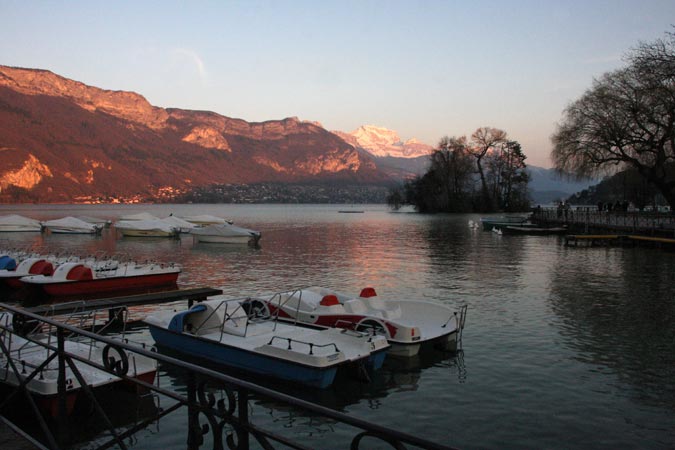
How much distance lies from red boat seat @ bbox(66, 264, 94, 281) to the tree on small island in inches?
→ 4397

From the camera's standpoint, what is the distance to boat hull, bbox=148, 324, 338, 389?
519 inches

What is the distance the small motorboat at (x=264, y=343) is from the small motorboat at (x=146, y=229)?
2060 inches

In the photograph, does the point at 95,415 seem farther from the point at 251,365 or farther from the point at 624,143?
the point at 624,143

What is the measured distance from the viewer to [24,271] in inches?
1164

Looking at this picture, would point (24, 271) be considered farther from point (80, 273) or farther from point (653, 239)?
point (653, 239)

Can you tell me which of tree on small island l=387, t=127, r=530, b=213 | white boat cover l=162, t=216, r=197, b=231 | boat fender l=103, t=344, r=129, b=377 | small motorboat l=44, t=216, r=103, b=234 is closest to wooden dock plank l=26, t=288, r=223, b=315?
boat fender l=103, t=344, r=129, b=377

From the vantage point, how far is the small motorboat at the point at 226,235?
58.4 metres

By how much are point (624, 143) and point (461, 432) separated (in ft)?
165

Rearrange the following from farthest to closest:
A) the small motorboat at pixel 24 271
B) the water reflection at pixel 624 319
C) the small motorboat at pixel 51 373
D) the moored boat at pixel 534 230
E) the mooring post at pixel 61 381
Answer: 1. the moored boat at pixel 534 230
2. the small motorboat at pixel 24 271
3. the water reflection at pixel 624 319
4. the small motorboat at pixel 51 373
5. the mooring post at pixel 61 381

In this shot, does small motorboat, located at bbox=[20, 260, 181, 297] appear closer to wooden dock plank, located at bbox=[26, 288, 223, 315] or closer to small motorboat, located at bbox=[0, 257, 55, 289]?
small motorboat, located at bbox=[0, 257, 55, 289]

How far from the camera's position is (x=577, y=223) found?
2709 inches

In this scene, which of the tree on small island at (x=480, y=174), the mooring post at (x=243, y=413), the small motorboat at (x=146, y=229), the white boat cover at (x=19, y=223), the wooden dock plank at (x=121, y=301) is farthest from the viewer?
the tree on small island at (x=480, y=174)

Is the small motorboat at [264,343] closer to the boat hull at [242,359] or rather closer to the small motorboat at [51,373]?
the boat hull at [242,359]

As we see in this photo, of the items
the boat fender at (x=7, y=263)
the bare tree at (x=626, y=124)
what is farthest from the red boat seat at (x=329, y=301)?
the bare tree at (x=626, y=124)
